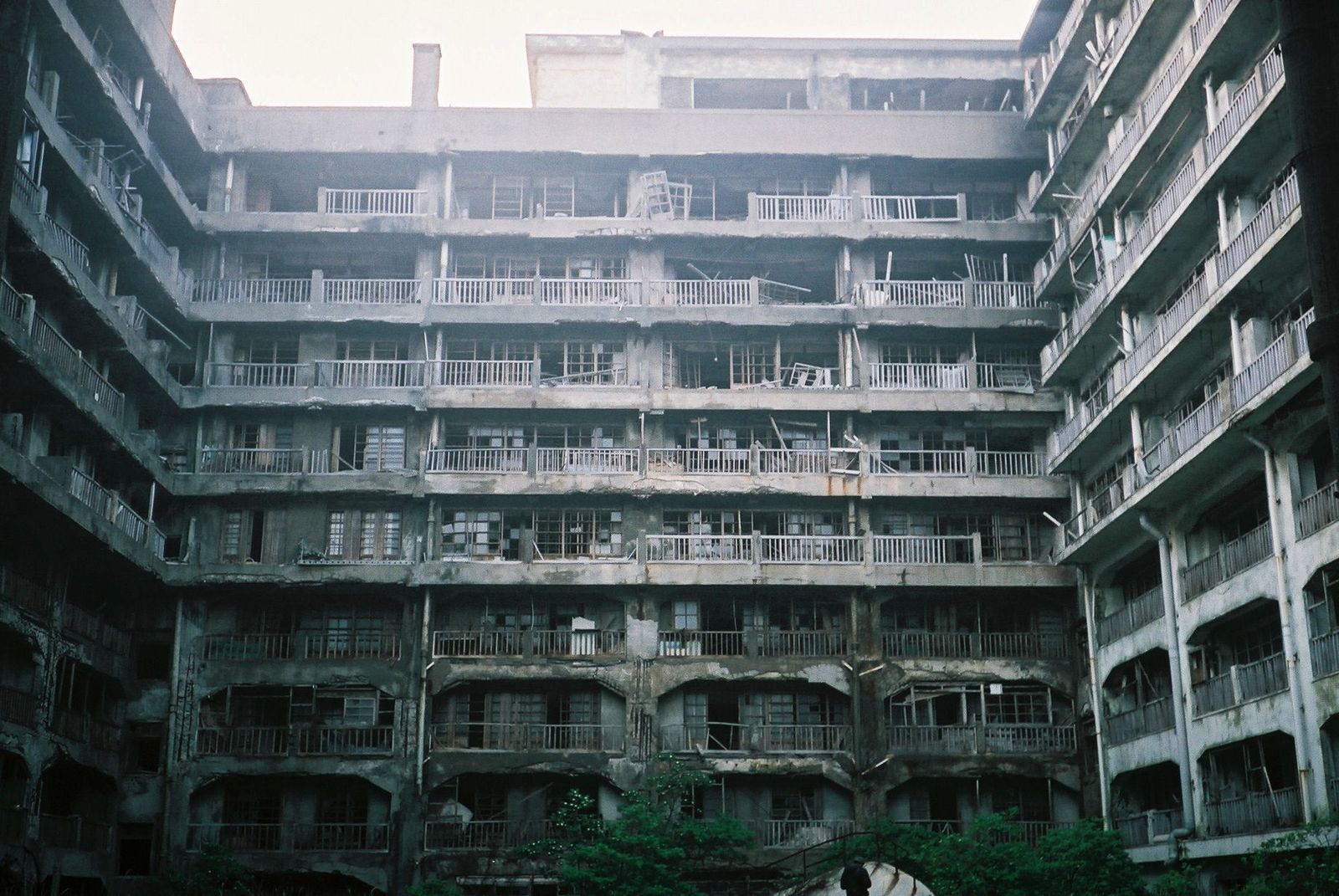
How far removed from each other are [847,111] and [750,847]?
21485mm

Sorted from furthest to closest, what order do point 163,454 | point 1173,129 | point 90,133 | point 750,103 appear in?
point 750,103
point 163,454
point 90,133
point 1173,129

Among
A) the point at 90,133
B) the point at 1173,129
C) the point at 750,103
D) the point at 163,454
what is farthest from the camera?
the point at 750,103

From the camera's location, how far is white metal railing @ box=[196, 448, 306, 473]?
44.2m

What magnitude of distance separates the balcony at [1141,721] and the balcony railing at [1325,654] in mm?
7120

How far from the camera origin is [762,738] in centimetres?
4253

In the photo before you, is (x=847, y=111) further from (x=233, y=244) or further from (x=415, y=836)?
(x=415, y=836)

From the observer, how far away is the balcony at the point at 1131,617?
38562 millimetres

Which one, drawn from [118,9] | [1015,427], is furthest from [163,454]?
[1015,427]

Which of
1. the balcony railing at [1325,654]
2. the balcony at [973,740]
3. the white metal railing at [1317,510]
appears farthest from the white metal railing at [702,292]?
the balcony railing at [1325,654]

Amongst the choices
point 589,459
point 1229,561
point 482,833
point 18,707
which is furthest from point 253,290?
point 1229,561

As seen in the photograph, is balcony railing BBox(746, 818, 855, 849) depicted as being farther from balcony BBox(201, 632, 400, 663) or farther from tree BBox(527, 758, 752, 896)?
balcony BBox(201, 632, 400, 663)

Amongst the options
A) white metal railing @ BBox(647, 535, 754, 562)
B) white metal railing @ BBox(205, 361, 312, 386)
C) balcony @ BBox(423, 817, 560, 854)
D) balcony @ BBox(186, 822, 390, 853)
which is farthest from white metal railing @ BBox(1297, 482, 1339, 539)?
white metal railing @ BBox(205, 361, 312, 386)

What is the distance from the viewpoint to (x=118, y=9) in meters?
38.7

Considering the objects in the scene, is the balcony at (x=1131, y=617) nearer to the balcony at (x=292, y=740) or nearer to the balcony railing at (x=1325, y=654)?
the balcony railing at (x=1325, y=654)
